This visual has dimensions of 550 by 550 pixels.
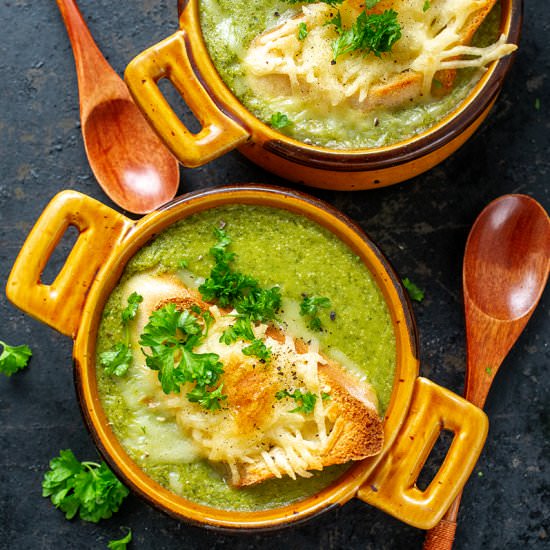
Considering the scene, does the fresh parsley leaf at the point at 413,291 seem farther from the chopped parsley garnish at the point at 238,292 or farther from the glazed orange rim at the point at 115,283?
the chopped parsley garnish at the point at 238,292

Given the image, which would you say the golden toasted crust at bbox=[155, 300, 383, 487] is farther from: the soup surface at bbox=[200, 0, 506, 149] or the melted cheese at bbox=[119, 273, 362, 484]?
the soup surface at bbox=[200, 0, 506, 149]

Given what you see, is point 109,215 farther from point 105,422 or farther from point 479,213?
point 479,213

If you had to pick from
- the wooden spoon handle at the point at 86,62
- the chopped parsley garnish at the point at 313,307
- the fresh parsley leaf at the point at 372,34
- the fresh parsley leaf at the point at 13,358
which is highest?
the wooden spoon handle at the point at 86,62

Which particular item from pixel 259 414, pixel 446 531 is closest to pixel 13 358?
pixel 259 414

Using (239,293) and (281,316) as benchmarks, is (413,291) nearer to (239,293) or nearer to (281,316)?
(281,316)

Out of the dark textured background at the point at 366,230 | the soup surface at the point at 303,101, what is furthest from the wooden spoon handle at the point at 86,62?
the soup surface at the point at 303,101

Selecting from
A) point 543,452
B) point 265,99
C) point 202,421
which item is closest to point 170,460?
point 202,421
